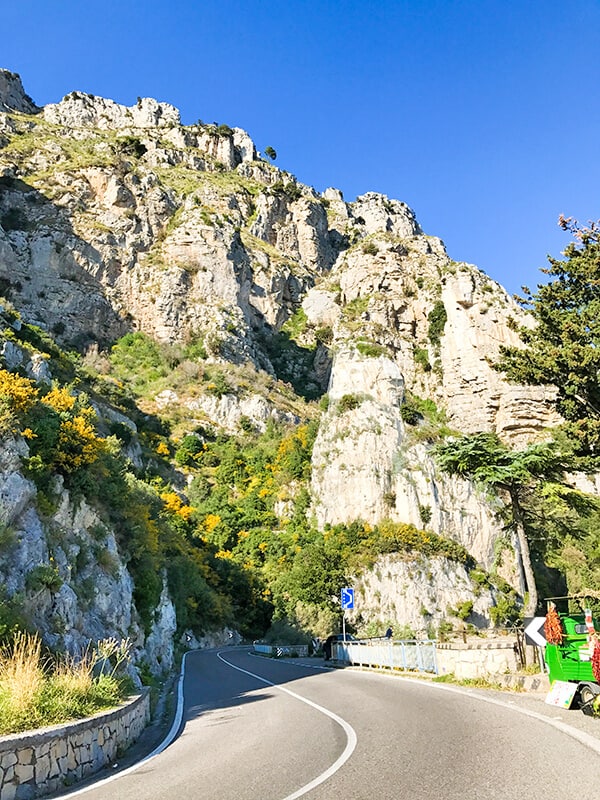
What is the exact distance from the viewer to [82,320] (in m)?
68.6

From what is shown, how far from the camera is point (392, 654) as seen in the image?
1936cm

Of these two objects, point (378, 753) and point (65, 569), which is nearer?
point (378, 753)

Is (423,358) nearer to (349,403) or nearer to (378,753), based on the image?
(349,403)

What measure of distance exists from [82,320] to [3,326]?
4404 centimetres

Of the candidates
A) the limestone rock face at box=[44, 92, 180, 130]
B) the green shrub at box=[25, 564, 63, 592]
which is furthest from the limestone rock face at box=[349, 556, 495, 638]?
the limestone rock face at box=[44, 92, 180, 130]

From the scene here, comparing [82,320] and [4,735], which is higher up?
[82,320]

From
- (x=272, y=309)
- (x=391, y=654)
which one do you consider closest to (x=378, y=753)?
(x=391, y=654)

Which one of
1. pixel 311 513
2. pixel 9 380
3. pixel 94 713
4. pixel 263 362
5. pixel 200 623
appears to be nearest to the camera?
pixel 94 713

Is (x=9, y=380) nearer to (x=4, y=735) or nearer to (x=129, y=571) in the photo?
(x=129, y=571)

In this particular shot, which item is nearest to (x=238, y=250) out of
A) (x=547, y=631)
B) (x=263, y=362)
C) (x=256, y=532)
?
(x=263, y=362)

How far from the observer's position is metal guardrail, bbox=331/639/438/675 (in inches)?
659

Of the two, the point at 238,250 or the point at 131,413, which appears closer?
the point at 131,413

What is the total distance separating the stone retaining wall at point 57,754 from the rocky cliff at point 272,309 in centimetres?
3545

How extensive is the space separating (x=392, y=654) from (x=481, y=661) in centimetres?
637
